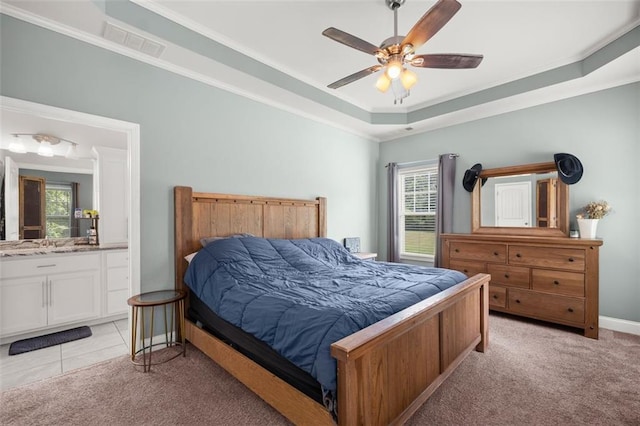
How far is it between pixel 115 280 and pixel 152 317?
1.35 meters

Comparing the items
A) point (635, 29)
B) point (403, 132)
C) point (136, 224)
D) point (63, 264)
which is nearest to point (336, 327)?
point (136, 224)

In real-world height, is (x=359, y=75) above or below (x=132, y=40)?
below

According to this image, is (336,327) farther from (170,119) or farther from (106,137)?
(106,137)

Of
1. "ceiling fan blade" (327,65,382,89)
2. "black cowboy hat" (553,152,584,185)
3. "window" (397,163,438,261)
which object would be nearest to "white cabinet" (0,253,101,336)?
"ceiling fan blade" (327,65,382,89)

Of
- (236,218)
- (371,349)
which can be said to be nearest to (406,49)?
(371,349)

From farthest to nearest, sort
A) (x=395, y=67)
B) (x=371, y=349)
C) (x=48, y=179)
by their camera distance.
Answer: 1. (x=48, y=179)
2. (x=395, y=67)
3. (x=371, y=349)

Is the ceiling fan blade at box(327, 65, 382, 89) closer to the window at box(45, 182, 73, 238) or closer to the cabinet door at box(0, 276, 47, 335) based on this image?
the cabinet door at box(0, 276, 47, 335)

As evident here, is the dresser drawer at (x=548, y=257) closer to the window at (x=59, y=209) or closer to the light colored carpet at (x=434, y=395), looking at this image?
the light colored carpet at (x=434, y=395)

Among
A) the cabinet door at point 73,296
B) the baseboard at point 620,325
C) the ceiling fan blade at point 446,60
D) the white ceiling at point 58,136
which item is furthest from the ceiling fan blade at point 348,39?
the baseboard at point 620,325

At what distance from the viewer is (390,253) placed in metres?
5.04

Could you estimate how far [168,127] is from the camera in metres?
2.86

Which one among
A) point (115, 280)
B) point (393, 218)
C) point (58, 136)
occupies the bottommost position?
point (115, 280)

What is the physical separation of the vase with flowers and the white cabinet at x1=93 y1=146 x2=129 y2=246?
521 cm

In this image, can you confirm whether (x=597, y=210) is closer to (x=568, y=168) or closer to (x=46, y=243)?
(x=568, y=168)
